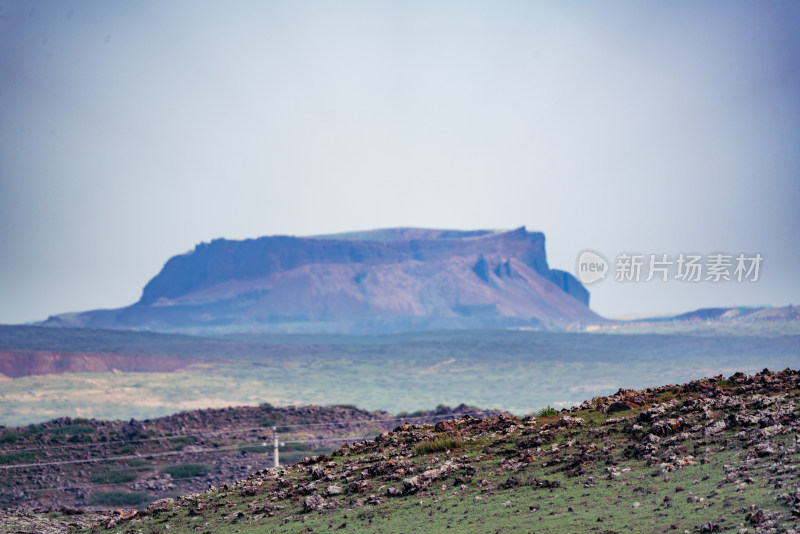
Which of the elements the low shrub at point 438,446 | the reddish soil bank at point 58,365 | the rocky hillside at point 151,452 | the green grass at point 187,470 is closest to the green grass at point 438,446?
the low shrub at point 438,446

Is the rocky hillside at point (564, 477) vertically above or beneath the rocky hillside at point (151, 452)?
above

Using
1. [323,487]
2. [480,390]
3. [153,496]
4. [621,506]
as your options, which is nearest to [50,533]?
[323,487]

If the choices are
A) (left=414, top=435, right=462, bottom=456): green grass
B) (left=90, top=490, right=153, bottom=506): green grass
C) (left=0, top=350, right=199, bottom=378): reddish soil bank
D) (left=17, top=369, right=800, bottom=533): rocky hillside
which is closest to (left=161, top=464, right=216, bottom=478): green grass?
(left=90, top=490, right=153, bottom=506): green grass

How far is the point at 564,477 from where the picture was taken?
16.7 meters

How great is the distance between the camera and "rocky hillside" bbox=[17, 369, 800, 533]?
1388 centimetres

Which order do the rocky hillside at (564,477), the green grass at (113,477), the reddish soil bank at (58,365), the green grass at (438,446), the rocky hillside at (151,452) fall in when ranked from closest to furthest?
1. the rocky hillside at (564,477)
2. the green grass at (438,446)
3. the rocky hillside at (151,452)
4. the green grass at (113,477)
5. the reddish soil bank at (58,365)

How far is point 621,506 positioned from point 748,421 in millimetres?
3653

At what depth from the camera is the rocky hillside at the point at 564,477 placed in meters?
13.9

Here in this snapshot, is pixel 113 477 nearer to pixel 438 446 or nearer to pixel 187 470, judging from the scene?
pixel 187 470

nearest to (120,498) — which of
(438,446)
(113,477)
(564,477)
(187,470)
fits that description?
(113,477)

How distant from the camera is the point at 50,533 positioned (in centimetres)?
2381

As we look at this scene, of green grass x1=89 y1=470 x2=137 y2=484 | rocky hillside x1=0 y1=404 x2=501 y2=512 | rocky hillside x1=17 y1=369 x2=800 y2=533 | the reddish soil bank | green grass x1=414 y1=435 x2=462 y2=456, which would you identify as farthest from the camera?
Result: the reddish soil bank

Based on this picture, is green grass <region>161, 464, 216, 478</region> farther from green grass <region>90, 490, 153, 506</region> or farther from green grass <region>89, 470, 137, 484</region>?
green grass <region>90, 490, 153, 506</region>

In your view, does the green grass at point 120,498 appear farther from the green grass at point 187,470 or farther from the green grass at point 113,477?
the green grass at point 187,470
